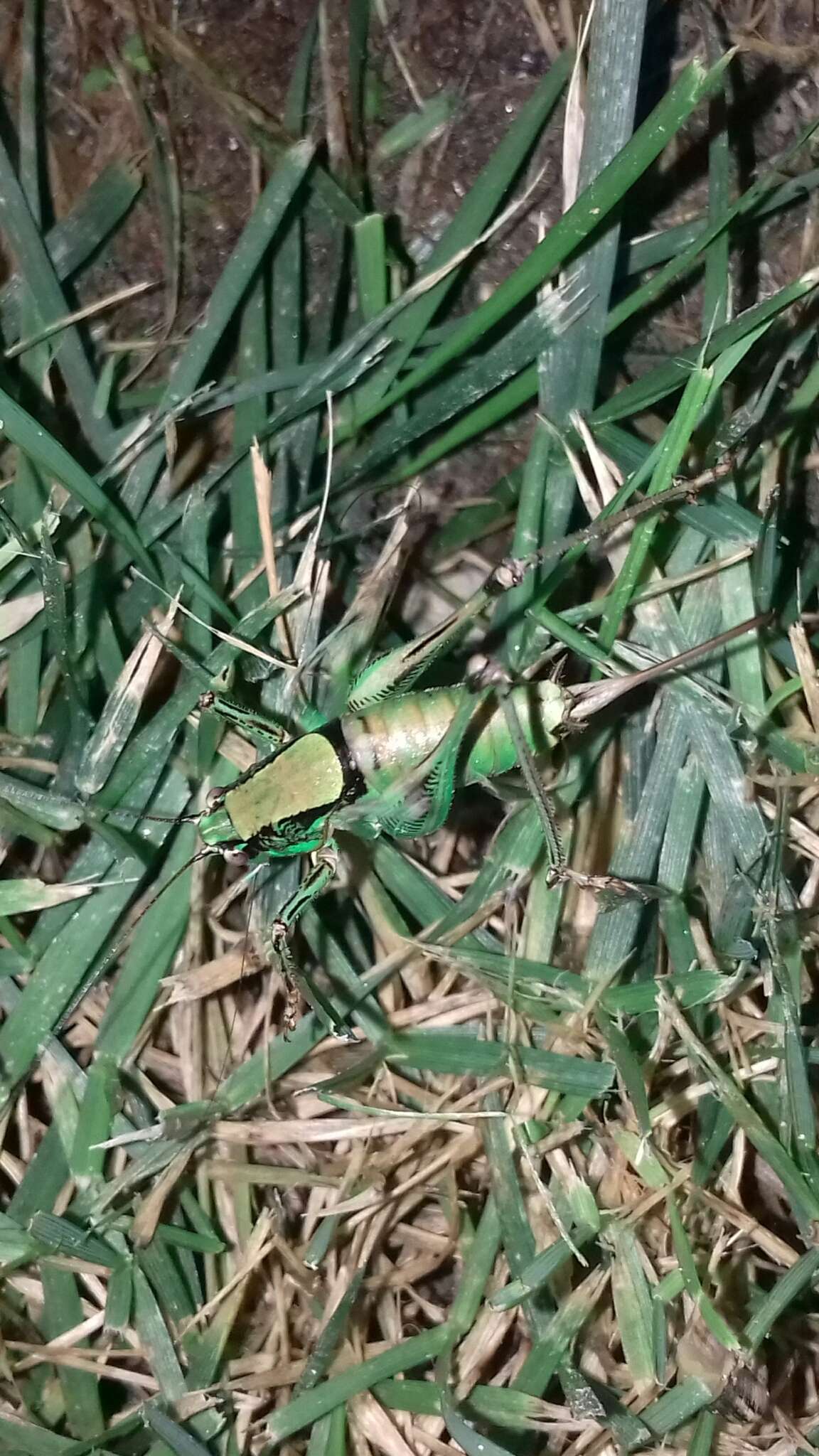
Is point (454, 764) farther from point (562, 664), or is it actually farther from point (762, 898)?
point (762, 898)

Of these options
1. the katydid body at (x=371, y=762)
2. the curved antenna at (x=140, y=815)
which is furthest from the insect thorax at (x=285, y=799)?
the curved antenna at (x=140, y=815)

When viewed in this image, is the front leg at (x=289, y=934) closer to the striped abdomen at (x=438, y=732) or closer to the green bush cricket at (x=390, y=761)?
the green bush cricket at (x=390, y=761)

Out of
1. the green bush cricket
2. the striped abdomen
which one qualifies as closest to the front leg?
the green bush cricket

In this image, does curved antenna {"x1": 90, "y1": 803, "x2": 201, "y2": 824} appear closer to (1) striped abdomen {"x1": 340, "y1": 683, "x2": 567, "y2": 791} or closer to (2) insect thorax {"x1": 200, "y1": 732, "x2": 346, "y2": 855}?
(2) insect thorax {"x1": 200, "y1": 732, "x2": 346, "y2": 855}

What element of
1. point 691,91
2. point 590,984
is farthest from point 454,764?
point 691,91

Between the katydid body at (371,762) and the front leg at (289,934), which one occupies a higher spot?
the katydid body at (371,762)

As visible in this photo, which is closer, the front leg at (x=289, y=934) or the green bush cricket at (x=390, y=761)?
the green bush cricket at (x=390, y=761)

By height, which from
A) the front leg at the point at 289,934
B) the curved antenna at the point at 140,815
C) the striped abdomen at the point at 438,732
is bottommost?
the front leg at the point at 289,934

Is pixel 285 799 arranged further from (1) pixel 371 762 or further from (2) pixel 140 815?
(2) pixel 140 815
